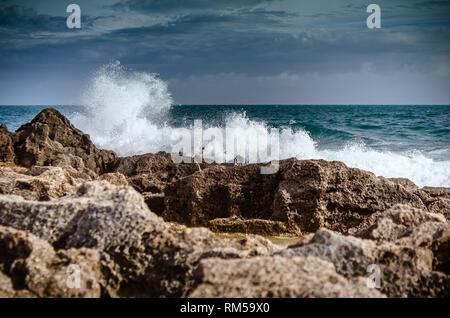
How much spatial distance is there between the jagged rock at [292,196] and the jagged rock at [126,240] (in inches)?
75.9

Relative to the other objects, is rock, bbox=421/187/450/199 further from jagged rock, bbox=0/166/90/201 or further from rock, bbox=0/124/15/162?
rock, bbox=0/124/15/162

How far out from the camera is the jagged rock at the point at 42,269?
92.5 inches

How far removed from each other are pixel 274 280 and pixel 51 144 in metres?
6.71

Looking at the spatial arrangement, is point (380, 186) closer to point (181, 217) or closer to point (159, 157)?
point (181, 217)

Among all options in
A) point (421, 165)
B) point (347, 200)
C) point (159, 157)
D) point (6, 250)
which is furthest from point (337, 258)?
point (421, 165)

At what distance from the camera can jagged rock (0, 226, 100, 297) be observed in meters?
2.35

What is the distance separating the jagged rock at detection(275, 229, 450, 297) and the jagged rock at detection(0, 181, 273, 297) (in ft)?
1.38

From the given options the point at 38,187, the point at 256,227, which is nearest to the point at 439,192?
the point at 256,227

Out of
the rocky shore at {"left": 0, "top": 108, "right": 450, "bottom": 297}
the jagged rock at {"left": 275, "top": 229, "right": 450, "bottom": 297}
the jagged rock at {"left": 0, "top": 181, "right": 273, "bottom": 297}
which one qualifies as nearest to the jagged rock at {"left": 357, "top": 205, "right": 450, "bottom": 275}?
the rocky shore at {"left": 0, "top": 108, "right": 450, "bottom": 297}

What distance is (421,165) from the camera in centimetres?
1270

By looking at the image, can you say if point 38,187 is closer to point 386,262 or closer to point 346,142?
point 386,262

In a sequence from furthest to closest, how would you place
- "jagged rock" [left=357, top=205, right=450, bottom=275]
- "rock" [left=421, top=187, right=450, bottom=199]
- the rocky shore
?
"rock" [left=421, top=187, right=450, bottom=199] < "jagged rock" [left=357, top=205, right=450, bottom=275] < the rocky shore
